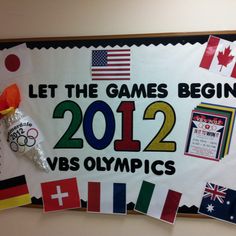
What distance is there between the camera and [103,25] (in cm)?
157

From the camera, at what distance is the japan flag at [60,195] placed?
158 cm

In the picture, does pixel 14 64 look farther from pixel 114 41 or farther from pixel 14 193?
pixel 14 193

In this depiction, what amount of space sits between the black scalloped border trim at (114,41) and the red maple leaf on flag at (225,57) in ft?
0.20

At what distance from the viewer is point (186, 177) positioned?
4.90 feet

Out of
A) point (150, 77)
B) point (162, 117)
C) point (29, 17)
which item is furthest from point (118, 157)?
point (29, 17)

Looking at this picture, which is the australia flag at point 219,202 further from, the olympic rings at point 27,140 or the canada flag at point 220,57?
the olympic rings at point 27,140

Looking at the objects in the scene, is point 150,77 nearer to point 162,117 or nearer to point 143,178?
point 162,117

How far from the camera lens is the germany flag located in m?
1.62

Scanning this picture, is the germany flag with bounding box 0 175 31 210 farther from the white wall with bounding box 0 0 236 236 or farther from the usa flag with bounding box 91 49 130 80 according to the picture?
the usa flag with bounding box 91 49 130 80

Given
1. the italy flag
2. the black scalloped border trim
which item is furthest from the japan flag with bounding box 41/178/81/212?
the black scalloped border trim

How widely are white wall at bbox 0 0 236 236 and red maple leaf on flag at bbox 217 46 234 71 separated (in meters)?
0.12

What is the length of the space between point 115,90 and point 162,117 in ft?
0.93

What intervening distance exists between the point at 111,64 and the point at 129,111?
0.87 feet

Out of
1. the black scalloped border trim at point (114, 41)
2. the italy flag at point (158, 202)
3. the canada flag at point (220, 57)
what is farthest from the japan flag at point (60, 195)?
the canada flag at point (220, 57)
